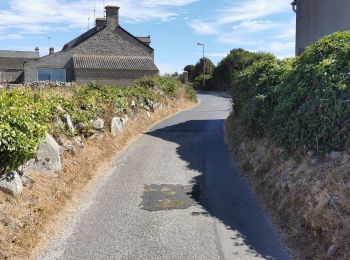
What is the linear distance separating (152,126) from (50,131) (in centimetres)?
927

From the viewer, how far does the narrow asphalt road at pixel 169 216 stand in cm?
638

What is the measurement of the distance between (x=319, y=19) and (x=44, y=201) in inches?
524

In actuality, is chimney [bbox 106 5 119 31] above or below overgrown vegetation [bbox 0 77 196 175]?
above

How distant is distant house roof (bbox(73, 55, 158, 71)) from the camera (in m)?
37.1

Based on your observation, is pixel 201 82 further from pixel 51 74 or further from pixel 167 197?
pixel 167 197

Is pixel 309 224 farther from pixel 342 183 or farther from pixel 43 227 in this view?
pixel 43 227

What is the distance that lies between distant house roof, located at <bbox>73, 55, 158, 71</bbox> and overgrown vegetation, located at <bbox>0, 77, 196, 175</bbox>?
15.0m

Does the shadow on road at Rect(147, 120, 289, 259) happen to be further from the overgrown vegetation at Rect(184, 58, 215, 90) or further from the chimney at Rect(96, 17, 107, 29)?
A: the overgrown vegetation at Rect(184, 58, 215, 90)

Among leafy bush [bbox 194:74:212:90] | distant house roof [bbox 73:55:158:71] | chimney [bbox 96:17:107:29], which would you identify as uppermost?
chimney [bbox 96:17:107:29]

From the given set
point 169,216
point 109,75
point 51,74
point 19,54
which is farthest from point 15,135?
point 19,54

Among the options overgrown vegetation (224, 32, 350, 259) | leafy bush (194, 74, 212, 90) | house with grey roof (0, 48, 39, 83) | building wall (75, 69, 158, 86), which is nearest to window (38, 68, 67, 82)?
building wall (75, 69, 158, 86)

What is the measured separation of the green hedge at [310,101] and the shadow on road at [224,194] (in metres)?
1.41

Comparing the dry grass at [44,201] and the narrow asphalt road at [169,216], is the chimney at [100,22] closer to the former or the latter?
the dry grass at [44,201]

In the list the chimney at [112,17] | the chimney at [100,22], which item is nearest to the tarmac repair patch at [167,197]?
the chimney at [112,17]
